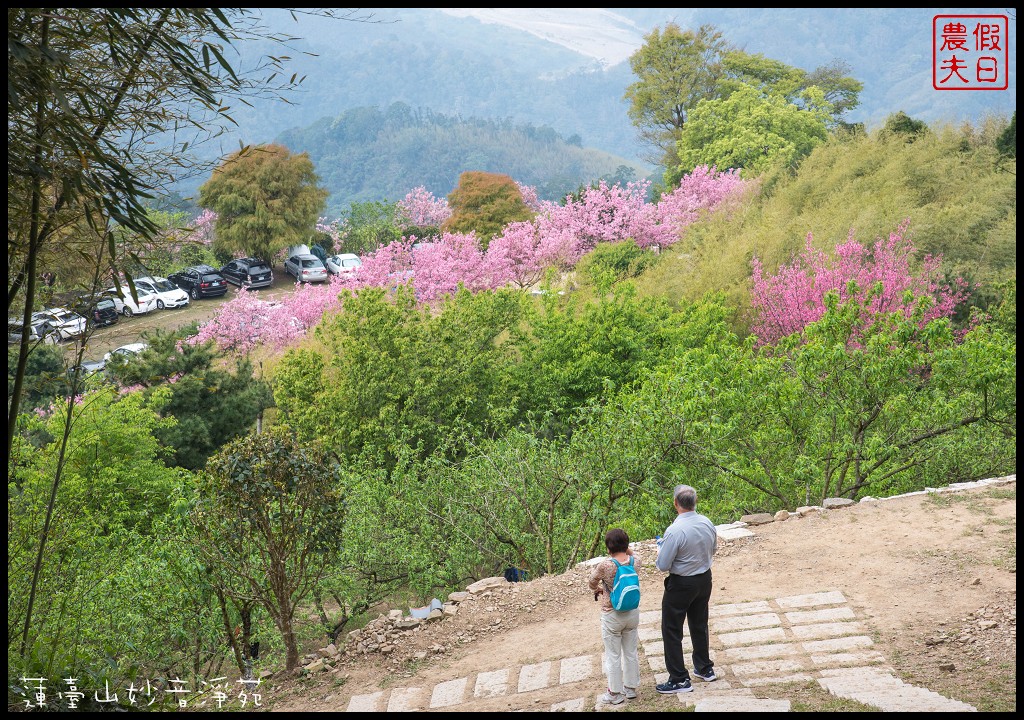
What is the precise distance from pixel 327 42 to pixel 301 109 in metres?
29.8

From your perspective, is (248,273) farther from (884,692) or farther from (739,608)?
(884,692)

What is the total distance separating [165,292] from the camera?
37.2 meters

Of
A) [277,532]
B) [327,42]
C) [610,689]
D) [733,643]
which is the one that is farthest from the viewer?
[327,42]

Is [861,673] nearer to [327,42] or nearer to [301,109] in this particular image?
[301,109]

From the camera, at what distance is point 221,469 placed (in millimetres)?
6543

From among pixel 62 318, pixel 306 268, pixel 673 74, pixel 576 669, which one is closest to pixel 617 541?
pixel 576 669

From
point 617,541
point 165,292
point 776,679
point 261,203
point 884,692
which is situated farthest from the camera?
point 261,203

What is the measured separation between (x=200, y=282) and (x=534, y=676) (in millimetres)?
36363

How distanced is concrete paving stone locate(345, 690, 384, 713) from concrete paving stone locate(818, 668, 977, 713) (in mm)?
2999

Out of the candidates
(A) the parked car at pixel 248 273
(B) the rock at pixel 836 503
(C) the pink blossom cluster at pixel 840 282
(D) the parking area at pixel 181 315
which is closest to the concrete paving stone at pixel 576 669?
(B) the rock at pixel 836 503

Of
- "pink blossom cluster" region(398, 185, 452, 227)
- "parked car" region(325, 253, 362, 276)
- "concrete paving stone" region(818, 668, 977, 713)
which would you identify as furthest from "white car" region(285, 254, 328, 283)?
"concrete paving stone" region(818, 668, 977, 713)

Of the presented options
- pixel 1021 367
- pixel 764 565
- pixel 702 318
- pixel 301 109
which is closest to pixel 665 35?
pixel 702 318

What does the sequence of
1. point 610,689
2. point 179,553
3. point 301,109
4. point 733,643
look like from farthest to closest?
point 301,109 → point 179,553 → point 733,643 → point 610,689

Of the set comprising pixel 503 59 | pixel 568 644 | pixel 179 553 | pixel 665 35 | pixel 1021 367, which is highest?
pixel 503 59
